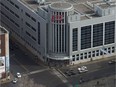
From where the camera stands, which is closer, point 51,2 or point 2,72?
point 2,72

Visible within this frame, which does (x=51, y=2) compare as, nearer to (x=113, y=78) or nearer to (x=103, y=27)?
(x=103, y=27)

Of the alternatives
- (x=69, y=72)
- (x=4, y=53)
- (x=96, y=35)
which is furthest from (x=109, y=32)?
(x=4, y=53)

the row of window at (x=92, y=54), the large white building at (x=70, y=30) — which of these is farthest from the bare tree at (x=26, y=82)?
the row of window at (x=92, y=54)

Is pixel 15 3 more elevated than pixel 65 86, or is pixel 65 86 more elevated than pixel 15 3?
pixel 15 3

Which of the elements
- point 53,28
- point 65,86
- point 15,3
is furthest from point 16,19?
point 65,86

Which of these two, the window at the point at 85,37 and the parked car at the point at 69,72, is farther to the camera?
the window at the point at 85,37

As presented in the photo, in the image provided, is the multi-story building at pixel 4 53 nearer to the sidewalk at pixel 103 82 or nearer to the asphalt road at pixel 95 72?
the asphalt road at pixel 95 72

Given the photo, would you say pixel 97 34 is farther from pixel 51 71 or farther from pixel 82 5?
pixel 51 71

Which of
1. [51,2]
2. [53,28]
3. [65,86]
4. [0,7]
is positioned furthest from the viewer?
[0,7]
